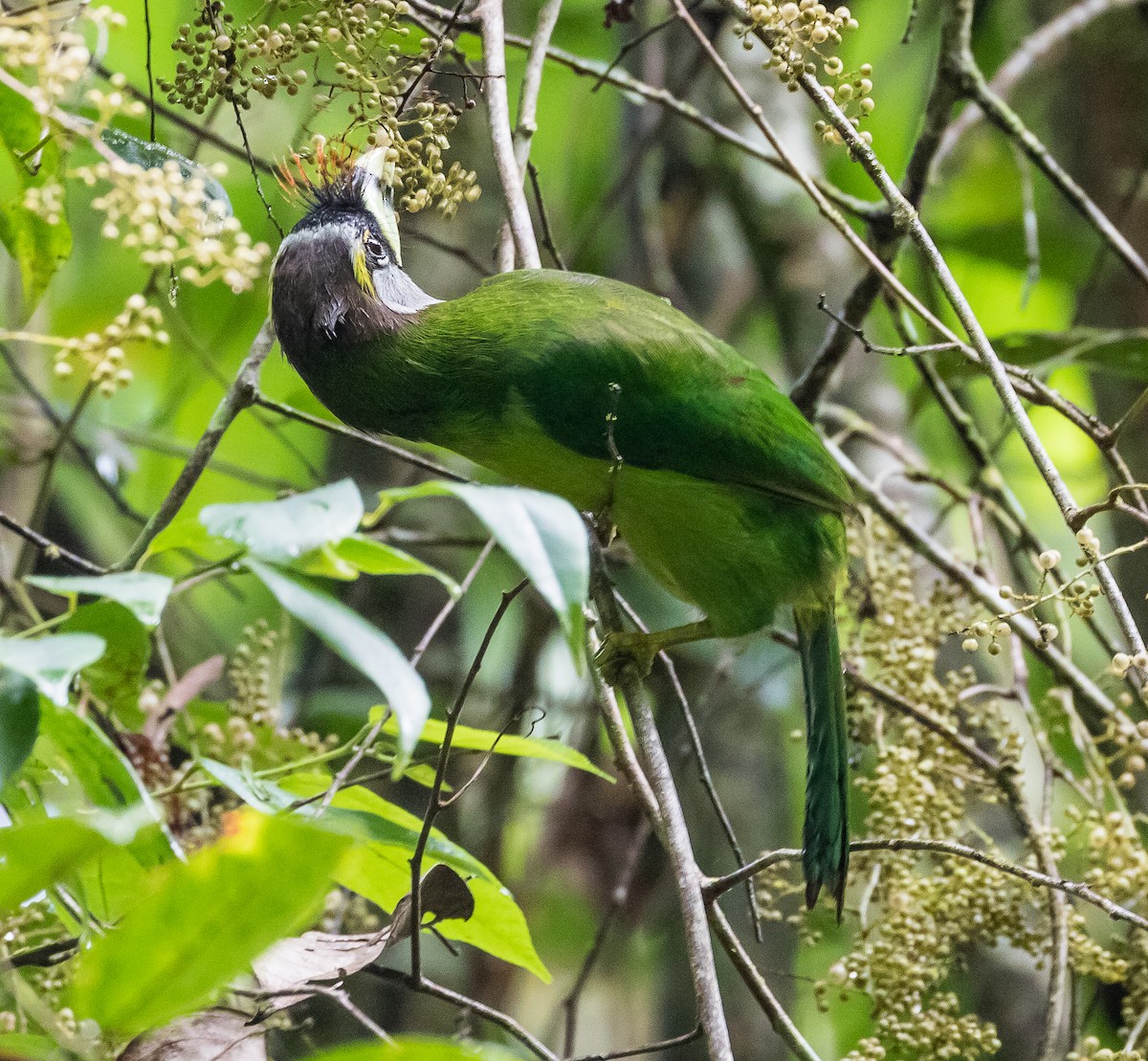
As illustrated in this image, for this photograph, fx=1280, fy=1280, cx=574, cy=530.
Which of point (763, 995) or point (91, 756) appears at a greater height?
point (91, 756)

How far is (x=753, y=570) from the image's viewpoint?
2.08m

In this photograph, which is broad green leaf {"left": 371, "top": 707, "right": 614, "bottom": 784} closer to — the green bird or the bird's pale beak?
the green bird

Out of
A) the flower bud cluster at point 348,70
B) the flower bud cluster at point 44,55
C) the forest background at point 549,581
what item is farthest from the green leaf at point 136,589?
the flower bud cluster at point 348,70

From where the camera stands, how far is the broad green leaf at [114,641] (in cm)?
103

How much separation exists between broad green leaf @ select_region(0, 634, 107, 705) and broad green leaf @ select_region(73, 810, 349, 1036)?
5.8 inches

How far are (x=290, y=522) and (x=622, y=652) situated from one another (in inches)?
45.0

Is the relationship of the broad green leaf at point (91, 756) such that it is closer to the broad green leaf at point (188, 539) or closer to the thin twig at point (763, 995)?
the broad green leaf at point (188, 539)

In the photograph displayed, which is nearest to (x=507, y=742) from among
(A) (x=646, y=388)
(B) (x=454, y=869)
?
(B) (x=454, y=869)

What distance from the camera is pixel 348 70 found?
1.56 m

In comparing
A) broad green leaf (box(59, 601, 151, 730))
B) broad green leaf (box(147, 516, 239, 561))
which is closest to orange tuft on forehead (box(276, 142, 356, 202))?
broad green leaf (box(59, 601, 151, 730))

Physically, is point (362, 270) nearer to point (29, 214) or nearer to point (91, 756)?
point (29, 214)

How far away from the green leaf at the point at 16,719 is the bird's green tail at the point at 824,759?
1.20 m

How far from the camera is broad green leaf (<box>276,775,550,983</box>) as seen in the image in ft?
4.38

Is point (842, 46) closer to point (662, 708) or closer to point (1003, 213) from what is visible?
point (1003, 213)
